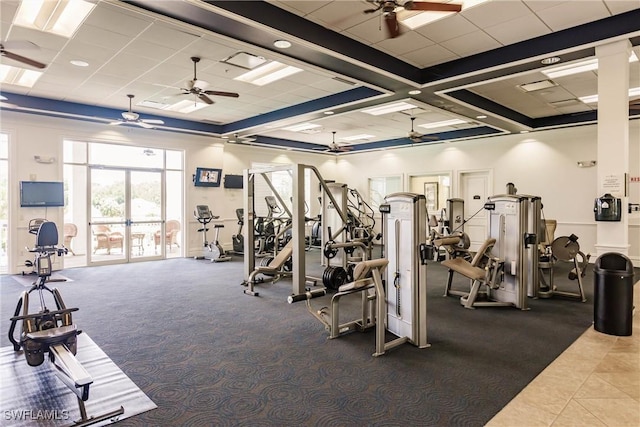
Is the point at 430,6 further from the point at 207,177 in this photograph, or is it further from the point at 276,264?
the point at 207,177

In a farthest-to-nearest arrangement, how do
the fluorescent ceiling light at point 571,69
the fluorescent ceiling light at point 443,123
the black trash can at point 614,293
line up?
the fluorescent ceiling light at point 443,123
the fluorescent ceiling light at point 571,69
the black trash can at point 614,293

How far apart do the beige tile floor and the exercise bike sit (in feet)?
8.60

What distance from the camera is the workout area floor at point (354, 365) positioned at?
2.53 meters

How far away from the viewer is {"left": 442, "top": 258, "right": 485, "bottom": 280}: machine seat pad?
16.1ft

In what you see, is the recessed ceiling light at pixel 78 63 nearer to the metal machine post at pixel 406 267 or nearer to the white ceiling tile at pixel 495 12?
the metal machine post at pixel 406 267

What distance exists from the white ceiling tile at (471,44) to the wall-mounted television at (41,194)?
7691 mm

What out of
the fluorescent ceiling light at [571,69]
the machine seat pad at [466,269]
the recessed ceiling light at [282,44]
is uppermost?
the fluorescent ceiling light at [571,69]

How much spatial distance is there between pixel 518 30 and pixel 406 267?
3.13m

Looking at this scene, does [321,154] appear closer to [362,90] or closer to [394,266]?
[362,90]

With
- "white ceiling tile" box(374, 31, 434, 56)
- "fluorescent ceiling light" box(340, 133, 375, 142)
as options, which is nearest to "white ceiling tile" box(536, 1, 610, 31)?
"white ceiling tile" box(374, 31, 434, 56)

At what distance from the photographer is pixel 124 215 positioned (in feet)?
29.1

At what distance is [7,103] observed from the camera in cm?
673

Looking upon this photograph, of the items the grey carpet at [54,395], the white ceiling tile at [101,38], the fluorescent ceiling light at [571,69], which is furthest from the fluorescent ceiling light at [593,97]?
the grey carpet at [54,395]

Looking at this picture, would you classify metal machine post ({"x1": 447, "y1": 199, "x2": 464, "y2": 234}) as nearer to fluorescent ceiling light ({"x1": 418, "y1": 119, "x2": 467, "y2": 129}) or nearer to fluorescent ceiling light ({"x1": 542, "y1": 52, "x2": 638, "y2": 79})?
fluorescent ceiling light ({"x1": 418, "y1": 119, "x2": 467, "y2": 129})
